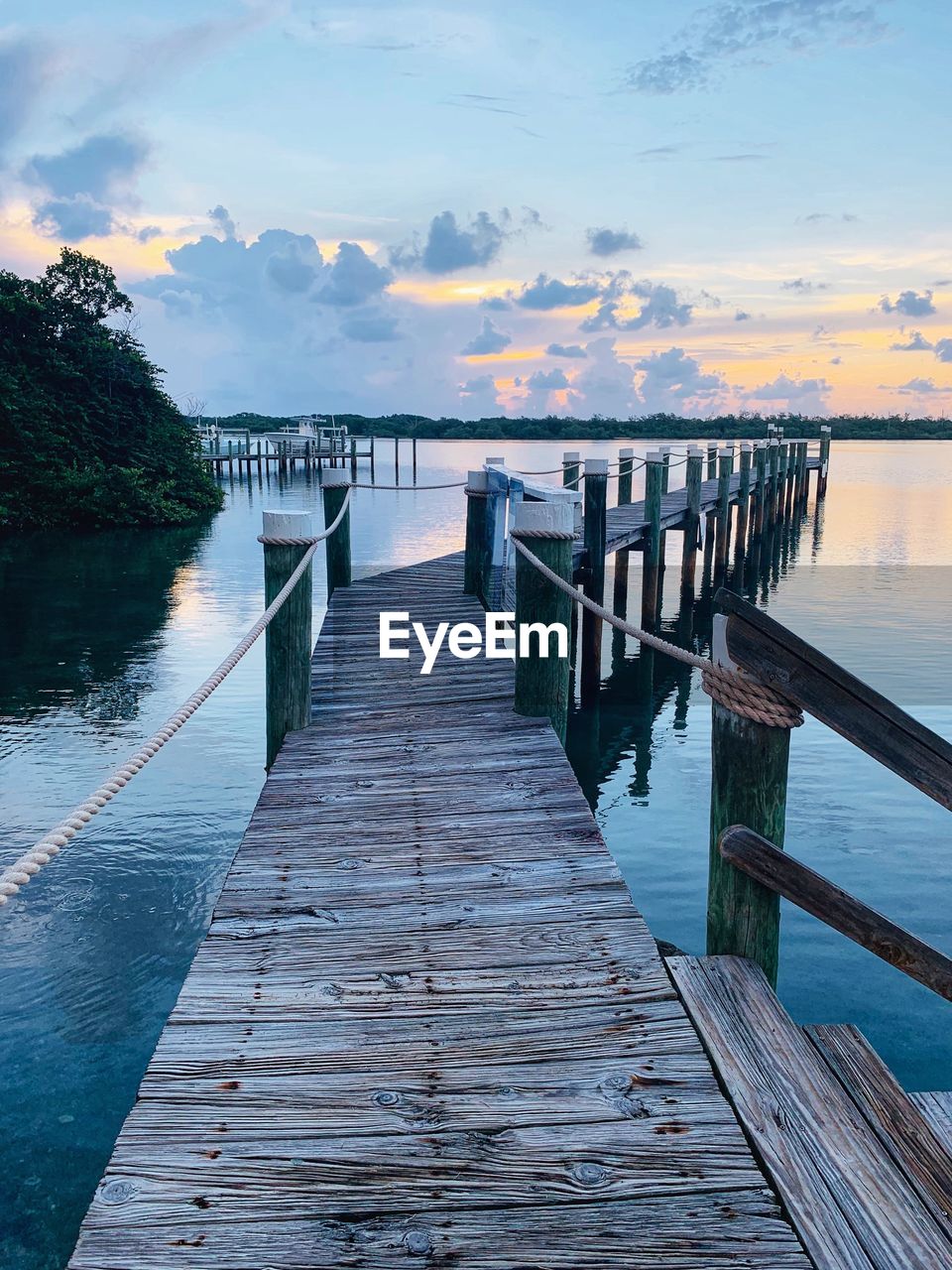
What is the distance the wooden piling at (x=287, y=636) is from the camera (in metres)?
5.17

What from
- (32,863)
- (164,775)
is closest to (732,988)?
(32,863)

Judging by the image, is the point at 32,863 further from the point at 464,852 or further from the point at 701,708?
the point at 701,708

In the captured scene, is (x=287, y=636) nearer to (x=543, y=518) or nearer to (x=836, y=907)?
(x=543, y=518)

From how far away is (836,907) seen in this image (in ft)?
8.96

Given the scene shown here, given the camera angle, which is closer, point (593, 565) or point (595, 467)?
point (595, 467)

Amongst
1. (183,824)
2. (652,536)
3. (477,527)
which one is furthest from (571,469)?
(183,824)

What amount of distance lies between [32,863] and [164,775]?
8.93 m

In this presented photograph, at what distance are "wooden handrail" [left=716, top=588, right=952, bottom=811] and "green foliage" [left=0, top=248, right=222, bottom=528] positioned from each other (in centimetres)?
3067

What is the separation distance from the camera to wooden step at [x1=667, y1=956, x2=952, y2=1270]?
202cm

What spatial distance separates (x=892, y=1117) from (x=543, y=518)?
11.4ft

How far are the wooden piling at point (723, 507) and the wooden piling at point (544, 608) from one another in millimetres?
18003

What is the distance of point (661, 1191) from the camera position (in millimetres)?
2125

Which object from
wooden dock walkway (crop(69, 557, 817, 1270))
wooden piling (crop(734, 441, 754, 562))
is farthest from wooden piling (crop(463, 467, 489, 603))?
wooden piling (crop(734, 441, 754, 562))

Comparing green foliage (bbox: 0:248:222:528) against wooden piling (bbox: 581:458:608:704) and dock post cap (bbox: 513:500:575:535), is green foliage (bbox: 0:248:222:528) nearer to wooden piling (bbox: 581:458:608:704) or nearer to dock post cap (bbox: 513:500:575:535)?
wooden piling (bbox: 581:458:608:704)
